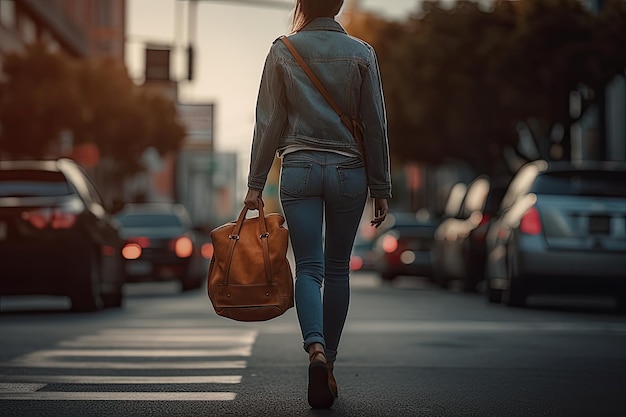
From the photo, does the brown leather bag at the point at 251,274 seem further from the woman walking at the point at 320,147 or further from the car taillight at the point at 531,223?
the car taillight at the point at 531,223

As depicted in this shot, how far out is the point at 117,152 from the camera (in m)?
49.6

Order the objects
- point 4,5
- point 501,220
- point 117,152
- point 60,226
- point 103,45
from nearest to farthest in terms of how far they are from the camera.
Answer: point 60,226
point 501,220
point 4,5
point 117,152
point 103,45

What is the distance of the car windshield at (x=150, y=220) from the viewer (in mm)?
24609

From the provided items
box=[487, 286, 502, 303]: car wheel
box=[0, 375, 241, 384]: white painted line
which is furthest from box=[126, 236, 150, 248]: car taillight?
box=[0, 375, 241, 384]: white painted line

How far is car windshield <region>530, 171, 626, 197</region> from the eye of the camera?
1469 cm

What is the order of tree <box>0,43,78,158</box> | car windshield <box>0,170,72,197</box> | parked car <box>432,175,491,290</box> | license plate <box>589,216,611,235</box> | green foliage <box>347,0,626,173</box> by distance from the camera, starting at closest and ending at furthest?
car windshield <box>0,170,72,197</box>, license plate <box>589,216,611,235</box>, parked car <box>432,175,491,290</box>, green foliage <box>347,0,626,173</box>, tree <box>0,43,78,158</box>

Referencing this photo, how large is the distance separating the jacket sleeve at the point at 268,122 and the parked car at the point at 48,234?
7715 millimetres

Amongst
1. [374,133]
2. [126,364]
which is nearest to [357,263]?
[126,364]

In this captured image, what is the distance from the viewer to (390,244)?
27.8 metres

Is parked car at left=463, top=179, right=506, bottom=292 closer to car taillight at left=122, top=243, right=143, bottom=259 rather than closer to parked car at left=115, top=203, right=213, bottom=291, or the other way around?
parked car at left=115, top=203, right=213, bottom=291

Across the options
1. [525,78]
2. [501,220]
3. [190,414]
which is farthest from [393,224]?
[190,414]

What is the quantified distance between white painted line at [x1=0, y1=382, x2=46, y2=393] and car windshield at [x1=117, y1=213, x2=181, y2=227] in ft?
56.8

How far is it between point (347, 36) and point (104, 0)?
67.5 metres

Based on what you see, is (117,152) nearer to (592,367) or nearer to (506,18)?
(506,18)
